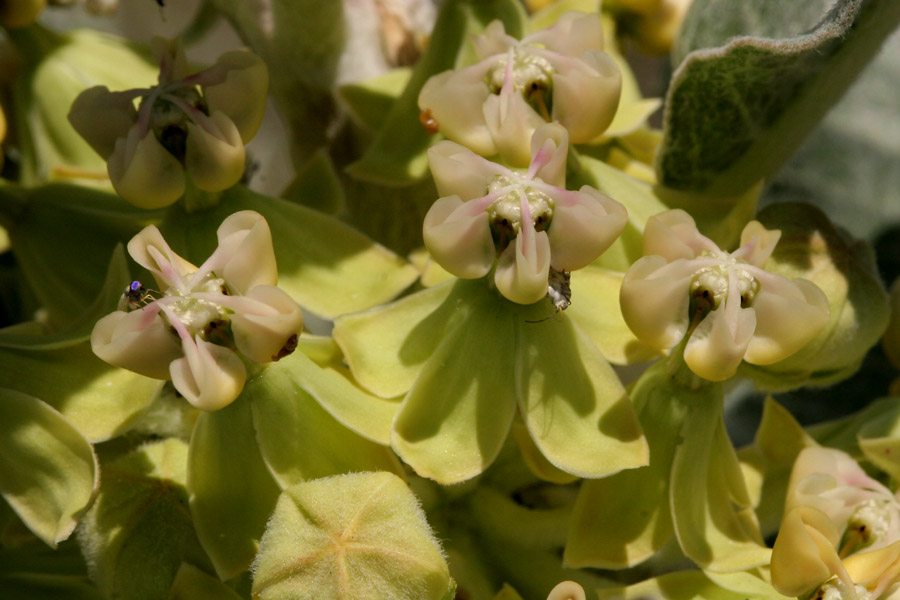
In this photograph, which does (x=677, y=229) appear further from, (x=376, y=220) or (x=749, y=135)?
(x=376, y=220)

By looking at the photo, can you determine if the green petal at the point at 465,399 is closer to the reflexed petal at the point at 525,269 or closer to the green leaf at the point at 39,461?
the reflexed petal at the point at 525,269

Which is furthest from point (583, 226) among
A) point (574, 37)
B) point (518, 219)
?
point (574, 37)

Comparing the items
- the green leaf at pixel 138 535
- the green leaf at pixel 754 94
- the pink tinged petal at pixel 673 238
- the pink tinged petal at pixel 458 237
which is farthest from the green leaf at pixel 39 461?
the green leaf at pixel 754 94

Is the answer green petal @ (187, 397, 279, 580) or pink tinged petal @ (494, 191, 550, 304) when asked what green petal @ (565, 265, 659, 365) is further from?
green petal @ (187, 397, 279, 580)

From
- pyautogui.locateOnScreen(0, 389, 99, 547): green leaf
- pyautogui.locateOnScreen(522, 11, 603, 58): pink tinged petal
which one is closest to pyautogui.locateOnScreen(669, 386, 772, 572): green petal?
pyautogui.locateOnScreen(522, 11, 603, 58): pink tinged petal

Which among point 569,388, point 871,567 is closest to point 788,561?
point 871,567

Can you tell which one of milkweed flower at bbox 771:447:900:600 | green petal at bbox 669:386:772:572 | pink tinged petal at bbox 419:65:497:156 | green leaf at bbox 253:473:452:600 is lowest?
green petal at bbox 669:386:772:572
